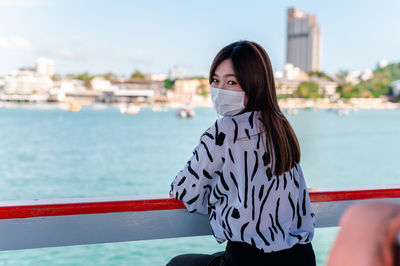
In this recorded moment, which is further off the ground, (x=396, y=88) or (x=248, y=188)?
(x=248, y=188)

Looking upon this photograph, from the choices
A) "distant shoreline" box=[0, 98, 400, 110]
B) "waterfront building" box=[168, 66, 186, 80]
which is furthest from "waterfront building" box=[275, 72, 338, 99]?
"waterfront building" box=[168, 66, 186, 80]

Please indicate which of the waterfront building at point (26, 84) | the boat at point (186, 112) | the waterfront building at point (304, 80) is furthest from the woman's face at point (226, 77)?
the waterfront building at point (26, 84)

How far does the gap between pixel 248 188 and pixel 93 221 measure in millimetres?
464

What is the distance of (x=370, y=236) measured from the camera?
14.9 inches

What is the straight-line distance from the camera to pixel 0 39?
6600cm

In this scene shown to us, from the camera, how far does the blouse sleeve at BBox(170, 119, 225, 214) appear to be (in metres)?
0.93

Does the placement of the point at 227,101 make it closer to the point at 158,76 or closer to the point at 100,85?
the point at 100,85

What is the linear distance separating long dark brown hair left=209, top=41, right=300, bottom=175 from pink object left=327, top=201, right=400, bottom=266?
0.50 metres

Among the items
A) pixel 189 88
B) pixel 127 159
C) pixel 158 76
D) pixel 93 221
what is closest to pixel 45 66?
pixel 158 76

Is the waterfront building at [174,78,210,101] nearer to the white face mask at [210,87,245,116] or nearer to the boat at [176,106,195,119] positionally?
the boat at [176,106,195,119]

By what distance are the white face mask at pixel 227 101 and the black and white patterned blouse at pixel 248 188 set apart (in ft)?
0.20

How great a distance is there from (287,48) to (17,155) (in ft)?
247

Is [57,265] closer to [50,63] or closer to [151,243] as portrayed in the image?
[151,243]

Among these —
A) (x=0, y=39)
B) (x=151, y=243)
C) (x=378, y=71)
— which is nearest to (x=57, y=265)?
(x=151, y=243)
